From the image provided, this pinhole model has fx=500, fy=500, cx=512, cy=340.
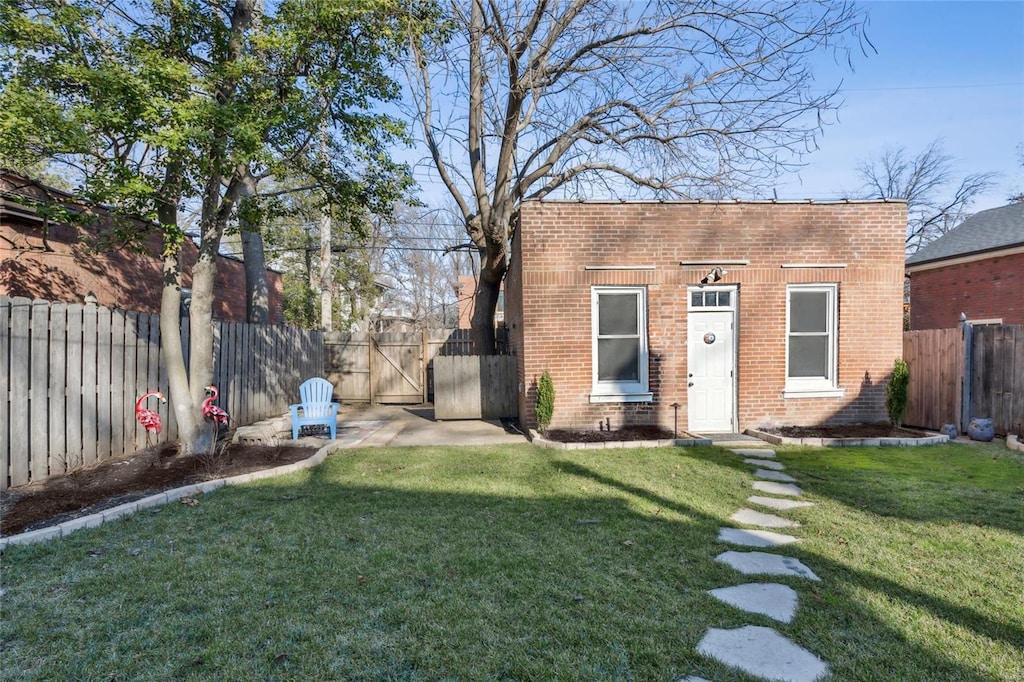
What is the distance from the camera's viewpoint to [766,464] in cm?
640

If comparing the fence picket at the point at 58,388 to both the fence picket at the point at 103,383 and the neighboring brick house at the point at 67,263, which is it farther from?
the neighboring brick house at the point at 67,263

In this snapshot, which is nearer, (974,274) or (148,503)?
(148,503)

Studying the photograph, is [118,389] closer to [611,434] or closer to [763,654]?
[611,434]

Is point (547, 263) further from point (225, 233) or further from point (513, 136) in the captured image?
point (225, 233)

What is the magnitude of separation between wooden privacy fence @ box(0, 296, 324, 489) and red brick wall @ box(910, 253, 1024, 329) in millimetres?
17935

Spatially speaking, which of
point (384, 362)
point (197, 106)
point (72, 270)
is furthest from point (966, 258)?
point (72, 270)

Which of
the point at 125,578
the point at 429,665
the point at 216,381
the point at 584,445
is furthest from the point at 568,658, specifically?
the point at 216,381

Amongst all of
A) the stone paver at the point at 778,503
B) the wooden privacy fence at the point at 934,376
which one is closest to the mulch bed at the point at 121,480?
the stone paver at the point at 778,503

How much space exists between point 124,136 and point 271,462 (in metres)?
3.83

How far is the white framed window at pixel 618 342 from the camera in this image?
8.23m

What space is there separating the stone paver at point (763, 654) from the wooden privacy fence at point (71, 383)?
239 inches

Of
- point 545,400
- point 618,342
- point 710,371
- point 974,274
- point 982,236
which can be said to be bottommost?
point 545,400

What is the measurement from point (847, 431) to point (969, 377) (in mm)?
2192

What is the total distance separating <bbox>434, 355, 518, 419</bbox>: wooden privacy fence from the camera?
995 centimetres
